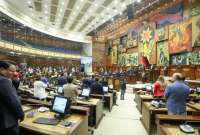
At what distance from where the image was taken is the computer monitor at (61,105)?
12.5 feet

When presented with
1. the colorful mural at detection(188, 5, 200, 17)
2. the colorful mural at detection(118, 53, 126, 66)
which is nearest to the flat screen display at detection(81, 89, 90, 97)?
the colorful mural at detection(188, 5, 200, 17)

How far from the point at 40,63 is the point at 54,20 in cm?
562

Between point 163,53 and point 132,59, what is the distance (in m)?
5.15

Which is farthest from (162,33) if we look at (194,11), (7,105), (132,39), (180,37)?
(7,105)

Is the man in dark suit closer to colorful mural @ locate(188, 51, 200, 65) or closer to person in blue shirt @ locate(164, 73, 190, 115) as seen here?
person in blue shirt @ locate(164, 73, 190, 115)

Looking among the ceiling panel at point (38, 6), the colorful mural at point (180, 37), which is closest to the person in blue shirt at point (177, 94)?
the colorful mural at point (180, 37)

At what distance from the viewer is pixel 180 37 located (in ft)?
45.4

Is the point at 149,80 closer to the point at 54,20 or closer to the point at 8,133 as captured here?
the point at 54,20

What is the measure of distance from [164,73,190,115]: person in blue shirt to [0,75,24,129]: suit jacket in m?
3.07

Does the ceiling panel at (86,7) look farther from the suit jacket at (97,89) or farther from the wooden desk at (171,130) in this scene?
the wooden desk at (171,130)

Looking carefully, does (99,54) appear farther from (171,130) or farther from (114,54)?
(171,130)

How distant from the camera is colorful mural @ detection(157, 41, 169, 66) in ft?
50.2

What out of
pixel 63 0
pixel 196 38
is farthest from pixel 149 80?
pixel 63 0

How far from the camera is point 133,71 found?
17.9 m
